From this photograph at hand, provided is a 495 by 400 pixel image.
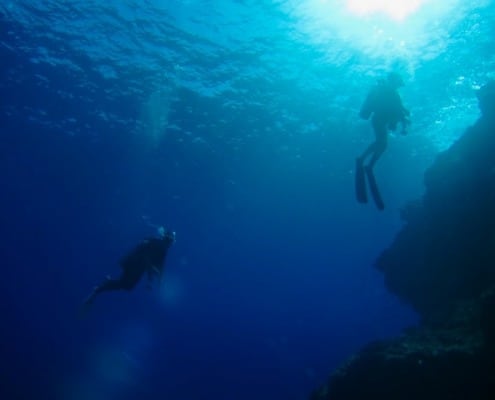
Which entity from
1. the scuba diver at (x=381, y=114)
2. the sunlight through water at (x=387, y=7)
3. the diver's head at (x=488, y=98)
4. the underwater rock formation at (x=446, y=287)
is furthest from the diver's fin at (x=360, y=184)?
the sunlight through water at (x=387, y=7)

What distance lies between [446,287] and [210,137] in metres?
15.7

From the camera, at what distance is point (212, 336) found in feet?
314

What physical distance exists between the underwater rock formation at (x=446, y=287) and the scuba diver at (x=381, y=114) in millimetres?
3473

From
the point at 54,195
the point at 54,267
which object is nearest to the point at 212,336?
the point at 54,267

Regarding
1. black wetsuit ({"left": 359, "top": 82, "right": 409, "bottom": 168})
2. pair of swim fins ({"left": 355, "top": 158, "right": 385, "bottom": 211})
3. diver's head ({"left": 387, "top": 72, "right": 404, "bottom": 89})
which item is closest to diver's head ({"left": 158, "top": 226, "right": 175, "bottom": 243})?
pair of swim fins ({"left": 355, "top": 158, "right": 385, "bottom": 211})

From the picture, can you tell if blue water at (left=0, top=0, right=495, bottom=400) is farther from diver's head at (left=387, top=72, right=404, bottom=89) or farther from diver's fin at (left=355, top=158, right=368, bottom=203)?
diver's fin at (left=355, top=158, right=368, bottom=203)

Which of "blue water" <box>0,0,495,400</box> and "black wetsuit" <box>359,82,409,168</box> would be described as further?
"blue water" <box>0,0,495,400</box>

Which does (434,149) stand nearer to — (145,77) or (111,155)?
(145,77)

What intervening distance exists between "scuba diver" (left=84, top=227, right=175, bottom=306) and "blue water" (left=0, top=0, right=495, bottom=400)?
5.41 feet

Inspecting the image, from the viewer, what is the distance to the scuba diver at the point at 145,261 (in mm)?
8492

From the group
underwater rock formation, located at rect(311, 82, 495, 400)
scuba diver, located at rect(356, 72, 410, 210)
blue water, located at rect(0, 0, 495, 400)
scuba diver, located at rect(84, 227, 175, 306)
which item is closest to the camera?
Result: scuba diver, located at rect(84, 227, 175, 306)

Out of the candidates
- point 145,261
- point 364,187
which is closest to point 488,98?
point 364,187

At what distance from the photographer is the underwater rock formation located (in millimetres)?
8898

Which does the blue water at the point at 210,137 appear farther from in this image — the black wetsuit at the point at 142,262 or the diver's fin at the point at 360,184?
the diver's fin at the point at 360,184
